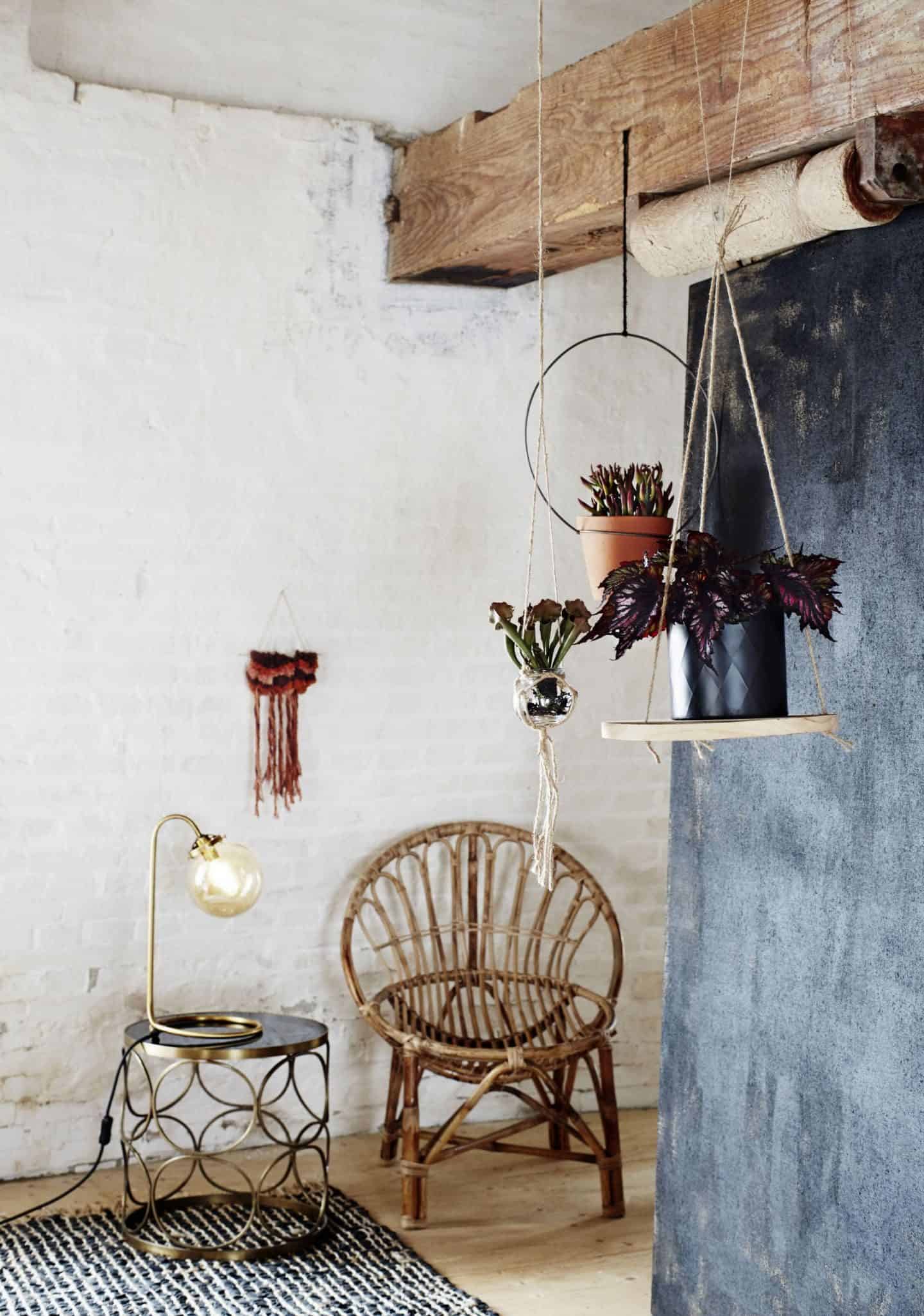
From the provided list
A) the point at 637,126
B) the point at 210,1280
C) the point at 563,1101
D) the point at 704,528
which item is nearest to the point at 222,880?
the point at 210,1280

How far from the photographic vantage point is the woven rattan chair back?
13.4 feet

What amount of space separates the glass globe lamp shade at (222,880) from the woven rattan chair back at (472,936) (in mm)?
548

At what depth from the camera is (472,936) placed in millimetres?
4277

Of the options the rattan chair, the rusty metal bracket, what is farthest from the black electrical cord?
the rusty metal bracket

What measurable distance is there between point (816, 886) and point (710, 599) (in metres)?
0.67

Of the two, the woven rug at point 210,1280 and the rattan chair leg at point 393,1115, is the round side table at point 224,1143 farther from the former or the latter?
the rattan chair leg at point 393,1115

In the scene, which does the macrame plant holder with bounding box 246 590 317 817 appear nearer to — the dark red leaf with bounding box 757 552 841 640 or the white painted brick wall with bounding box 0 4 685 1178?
the white painted brick wall with bounding box 0 4 685 1178

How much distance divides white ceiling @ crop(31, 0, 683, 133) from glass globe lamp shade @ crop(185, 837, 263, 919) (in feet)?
6.58

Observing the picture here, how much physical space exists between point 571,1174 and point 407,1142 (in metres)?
0.67

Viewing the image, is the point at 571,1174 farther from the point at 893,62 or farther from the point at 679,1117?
the point at 893,62

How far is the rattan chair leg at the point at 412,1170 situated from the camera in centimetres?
358

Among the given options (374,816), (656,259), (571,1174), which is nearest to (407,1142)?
(571,1174)

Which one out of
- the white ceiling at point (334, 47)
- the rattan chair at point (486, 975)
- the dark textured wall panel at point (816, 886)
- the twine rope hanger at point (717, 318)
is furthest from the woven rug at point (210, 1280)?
the white ceiling at point (334, 47)

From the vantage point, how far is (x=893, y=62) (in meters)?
2.34
